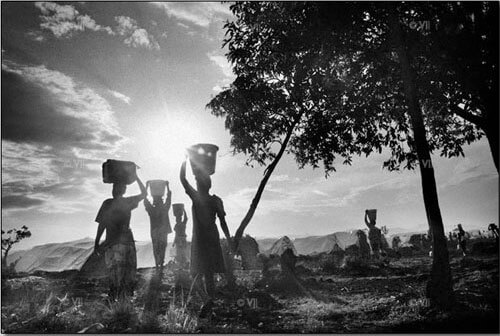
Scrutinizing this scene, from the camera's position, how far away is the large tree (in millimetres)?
7016

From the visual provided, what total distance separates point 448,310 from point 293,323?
246 cm

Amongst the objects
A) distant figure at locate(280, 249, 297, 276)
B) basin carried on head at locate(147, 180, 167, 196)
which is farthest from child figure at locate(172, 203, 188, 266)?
basin carried on head at locate(147, 180, 167, 196)

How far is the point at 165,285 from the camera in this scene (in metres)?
9.61

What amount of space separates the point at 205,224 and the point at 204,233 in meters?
0.15

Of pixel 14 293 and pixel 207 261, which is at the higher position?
pixel 207 261

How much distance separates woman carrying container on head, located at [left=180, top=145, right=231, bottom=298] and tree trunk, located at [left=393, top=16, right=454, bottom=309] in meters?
3.69

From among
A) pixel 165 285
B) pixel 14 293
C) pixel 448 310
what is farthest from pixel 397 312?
pixel 14 293

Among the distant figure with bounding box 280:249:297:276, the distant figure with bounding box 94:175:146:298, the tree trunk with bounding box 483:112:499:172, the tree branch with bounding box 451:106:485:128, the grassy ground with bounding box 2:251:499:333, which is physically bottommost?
the grassy ground with bounding box 2:251:499:333

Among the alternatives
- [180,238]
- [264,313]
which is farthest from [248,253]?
[264,313]

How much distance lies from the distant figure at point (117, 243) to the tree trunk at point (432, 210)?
5294 mm

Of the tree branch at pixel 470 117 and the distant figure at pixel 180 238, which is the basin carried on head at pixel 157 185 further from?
the tree branch at pixel 470 117

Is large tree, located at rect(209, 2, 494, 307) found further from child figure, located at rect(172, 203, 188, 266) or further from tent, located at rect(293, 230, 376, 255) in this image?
tent, located at rect(293, 230, 376, 255)

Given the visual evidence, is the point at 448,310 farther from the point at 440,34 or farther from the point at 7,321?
the point at 7,321

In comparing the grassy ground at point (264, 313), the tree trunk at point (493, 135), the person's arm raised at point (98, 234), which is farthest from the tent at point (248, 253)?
A: the tree trunk at point (493, 135)
